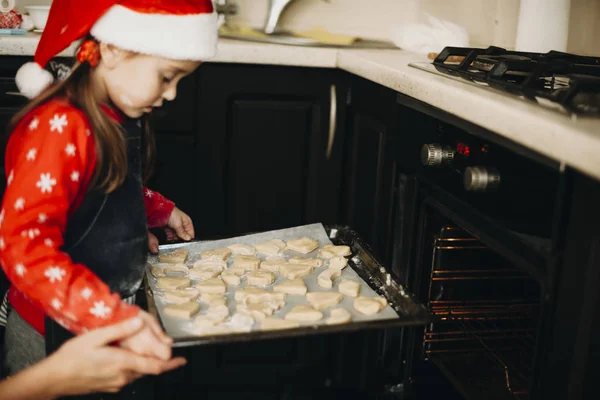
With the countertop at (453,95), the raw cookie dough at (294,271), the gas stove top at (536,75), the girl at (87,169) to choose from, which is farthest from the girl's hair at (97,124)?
the gas stove top at (536,75)

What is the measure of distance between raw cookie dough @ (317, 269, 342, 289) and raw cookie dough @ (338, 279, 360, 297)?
2 centimetres

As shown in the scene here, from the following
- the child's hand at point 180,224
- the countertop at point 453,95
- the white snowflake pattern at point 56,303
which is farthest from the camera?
the child's hand at point 180,224

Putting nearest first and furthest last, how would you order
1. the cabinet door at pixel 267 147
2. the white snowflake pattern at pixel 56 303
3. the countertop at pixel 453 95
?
the countertop at pixel 453 95, the white snowflake pattern at pixel 56 303, the cabinet door at pixel 267 147

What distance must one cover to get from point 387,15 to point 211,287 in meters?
1.43

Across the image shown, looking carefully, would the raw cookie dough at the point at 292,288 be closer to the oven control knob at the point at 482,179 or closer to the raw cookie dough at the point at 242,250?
the raw cookie dough at the point at 242,250

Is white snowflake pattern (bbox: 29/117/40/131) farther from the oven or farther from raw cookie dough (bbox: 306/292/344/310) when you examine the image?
the oven

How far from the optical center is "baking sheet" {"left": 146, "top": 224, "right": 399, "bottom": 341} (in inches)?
43.3

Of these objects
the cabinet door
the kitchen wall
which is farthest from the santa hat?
the kitchen wall

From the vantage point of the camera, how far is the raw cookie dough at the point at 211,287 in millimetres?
1215

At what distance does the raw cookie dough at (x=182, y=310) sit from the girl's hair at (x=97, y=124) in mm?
217

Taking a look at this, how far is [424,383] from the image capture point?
137 centimetres

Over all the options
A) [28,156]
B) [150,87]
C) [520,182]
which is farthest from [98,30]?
[520,182]

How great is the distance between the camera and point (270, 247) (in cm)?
139

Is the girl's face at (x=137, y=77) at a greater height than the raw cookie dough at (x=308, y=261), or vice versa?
the girl's face at (x=137, y=77)
